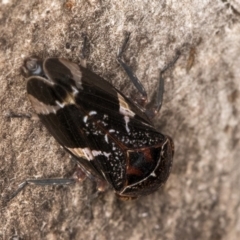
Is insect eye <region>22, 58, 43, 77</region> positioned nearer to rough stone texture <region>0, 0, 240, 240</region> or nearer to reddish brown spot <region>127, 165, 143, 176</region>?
rough stone texture <region>0, 0, 240, 240</region>

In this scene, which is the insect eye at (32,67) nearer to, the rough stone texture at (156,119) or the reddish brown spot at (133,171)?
the rough stone texture at (156,119)

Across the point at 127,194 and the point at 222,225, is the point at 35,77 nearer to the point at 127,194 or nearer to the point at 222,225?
the point at 127,194

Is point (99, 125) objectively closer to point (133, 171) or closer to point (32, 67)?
point (133, 171)

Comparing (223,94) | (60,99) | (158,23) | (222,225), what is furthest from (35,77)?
(222,225)

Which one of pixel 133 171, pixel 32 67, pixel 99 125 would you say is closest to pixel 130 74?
pixel 99 125

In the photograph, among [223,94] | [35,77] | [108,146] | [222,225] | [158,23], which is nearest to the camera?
[35,77]

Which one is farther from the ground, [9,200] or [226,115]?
[9,200]

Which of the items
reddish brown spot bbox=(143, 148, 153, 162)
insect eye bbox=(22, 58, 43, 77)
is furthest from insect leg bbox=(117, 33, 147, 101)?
insect eye bbox=(22, 58, 43, 77)

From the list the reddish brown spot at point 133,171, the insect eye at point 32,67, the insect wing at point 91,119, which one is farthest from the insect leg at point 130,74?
the insect eye at point 32,67
